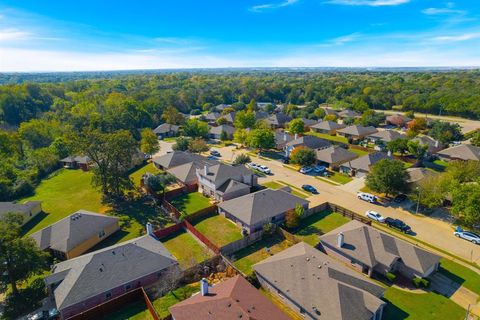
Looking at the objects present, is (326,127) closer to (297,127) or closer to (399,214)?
(297,127)

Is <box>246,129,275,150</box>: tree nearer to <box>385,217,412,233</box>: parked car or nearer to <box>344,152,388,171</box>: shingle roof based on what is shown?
<box>344,152,388,171</box>: shingle roof

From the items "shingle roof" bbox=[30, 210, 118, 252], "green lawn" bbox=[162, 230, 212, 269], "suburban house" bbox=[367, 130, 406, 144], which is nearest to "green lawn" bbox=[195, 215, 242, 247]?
"green lawn" bbox=[162, 230, 212, 269]

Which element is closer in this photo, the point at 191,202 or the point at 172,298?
the point at 172,298

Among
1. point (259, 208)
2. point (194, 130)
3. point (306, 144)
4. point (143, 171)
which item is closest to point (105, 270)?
point (259, 208)

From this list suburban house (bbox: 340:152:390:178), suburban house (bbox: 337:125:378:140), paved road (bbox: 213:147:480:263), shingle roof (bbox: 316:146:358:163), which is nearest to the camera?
paved road (bbox: 213:147:480:263)

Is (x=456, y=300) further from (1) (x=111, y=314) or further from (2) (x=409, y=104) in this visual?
(2) (x=409, y=104)

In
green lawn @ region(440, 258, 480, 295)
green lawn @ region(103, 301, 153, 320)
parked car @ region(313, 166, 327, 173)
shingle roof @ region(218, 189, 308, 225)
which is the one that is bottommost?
green lawn @ region(440, 258, 480, 295)

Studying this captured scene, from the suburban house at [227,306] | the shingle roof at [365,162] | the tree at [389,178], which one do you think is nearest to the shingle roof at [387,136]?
the shingle roof at [365,162]
